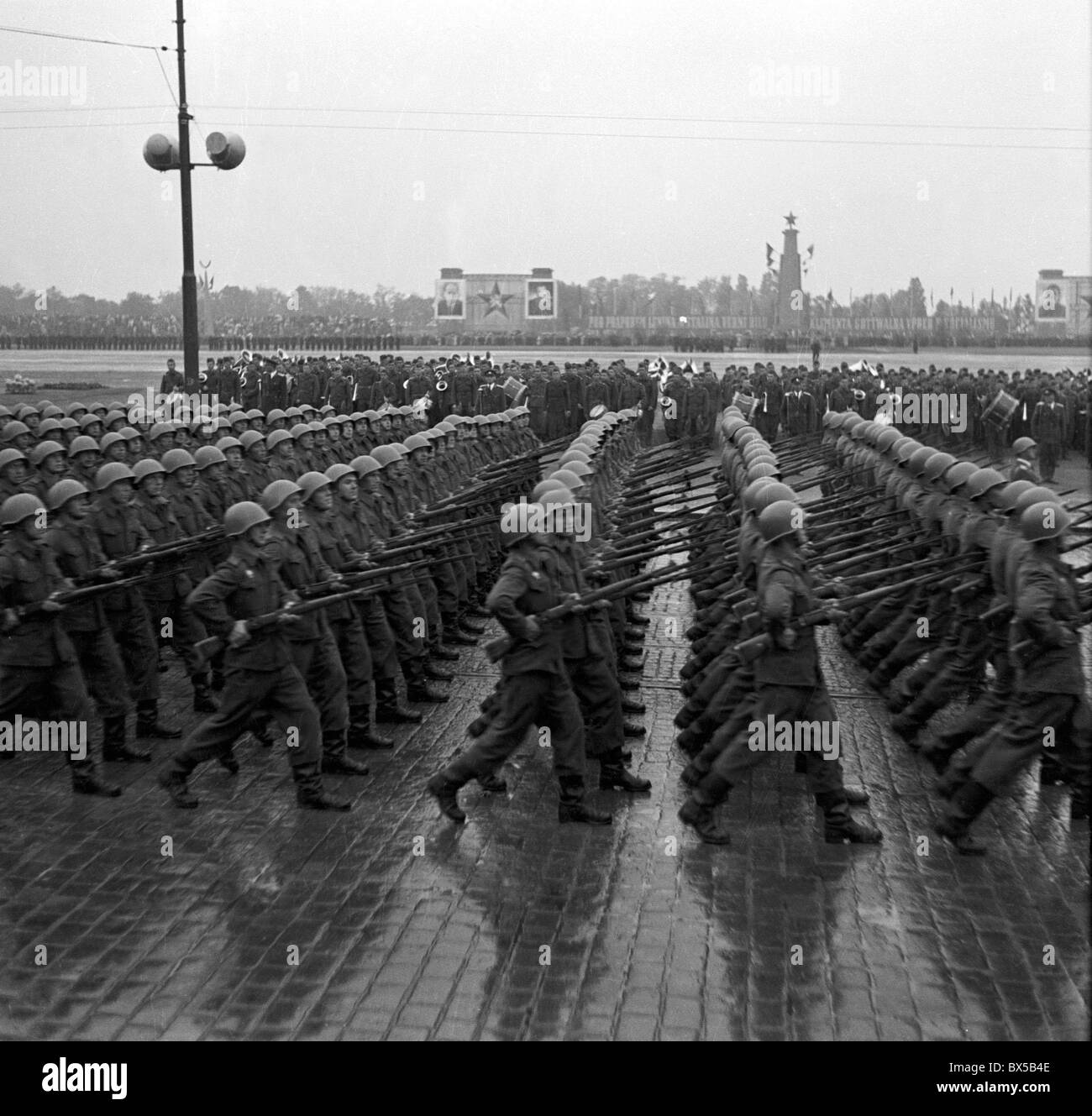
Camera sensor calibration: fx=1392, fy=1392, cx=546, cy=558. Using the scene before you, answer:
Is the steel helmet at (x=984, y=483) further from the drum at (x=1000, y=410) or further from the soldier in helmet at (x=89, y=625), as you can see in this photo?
the drum at (x=1000, y=410)

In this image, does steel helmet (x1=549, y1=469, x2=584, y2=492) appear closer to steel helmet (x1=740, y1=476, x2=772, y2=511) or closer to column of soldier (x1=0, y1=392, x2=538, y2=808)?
column of soldier (x1=0, y1=392, x2=538, y2=808)

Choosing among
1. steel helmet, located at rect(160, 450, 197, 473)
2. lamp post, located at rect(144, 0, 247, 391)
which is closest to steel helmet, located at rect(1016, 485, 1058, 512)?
steel helmet, located at rect(160, 450, 197, 473)

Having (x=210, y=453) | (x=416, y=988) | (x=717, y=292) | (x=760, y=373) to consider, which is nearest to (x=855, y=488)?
(x=210, y=453)

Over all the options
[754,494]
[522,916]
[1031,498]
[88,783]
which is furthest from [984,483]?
[88,783]

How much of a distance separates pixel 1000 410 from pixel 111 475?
18157mm

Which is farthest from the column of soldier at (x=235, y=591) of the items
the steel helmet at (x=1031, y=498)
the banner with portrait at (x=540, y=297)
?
the banner with portrait at (x=540, y=297)

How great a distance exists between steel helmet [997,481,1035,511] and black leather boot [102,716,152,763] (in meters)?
5.47

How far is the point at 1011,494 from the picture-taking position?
8164mm

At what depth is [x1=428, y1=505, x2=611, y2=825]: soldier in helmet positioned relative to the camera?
7.28 m

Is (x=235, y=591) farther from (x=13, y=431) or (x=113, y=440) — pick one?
(x=13, y=431)

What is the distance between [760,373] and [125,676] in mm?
22223

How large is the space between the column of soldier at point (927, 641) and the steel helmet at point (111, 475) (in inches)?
160
